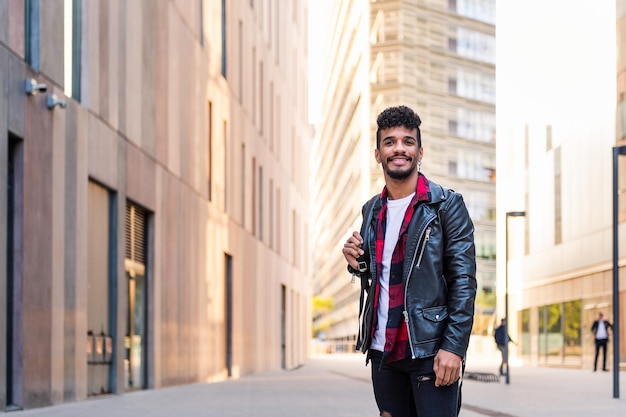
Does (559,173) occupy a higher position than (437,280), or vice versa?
(559,173)

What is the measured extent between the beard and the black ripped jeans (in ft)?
2.05

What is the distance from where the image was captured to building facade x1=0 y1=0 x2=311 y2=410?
1248cm

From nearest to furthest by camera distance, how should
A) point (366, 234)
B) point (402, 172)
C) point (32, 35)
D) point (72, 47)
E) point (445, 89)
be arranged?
point (402, 172)
point (366, 234)
point (32, 35)
point (72, 47)
point (445, 89)

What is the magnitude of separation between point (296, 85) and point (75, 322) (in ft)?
123

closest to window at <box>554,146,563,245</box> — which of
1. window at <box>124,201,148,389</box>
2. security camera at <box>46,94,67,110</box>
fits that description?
window at <box>124,201,148,389</box>

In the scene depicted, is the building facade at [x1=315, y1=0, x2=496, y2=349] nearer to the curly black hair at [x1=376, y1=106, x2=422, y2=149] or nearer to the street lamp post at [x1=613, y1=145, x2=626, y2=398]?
the street lamp post at [x1=613, y1=145, x2=626, y2=398]

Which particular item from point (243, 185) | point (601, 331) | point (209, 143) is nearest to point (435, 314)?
point (209, 143)

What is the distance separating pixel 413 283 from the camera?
3816 mm

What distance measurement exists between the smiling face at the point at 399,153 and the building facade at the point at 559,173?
2716cm

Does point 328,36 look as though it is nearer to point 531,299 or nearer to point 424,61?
Answer: point 424,61

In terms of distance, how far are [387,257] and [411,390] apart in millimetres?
481

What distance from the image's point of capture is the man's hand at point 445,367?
147 inches

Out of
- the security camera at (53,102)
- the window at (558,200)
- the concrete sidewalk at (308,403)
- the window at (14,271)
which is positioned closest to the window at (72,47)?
the security camera at (53,102)

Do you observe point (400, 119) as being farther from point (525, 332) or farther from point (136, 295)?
point (525, 332)
